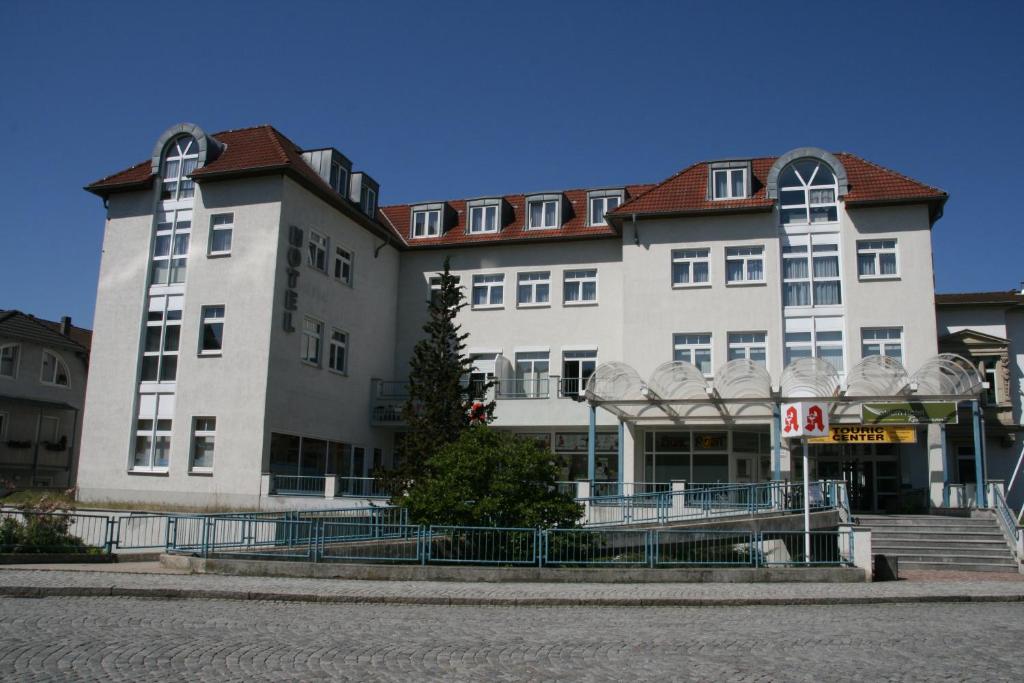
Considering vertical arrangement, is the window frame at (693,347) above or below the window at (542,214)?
below

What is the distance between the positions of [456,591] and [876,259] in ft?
70.1

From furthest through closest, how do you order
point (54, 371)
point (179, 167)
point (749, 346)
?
point (54, 371), point (179, 167), point (749, 346)

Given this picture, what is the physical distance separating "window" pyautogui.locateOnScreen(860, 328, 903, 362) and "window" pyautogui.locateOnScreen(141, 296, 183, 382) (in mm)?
22330

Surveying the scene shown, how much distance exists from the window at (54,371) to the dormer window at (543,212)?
23.5m

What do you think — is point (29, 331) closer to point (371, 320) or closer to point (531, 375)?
point (371, 320)

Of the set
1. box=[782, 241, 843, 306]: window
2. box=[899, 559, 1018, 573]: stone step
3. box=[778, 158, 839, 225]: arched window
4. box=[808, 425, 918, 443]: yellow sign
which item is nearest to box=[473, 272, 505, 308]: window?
box=[782, 241, 843, 306]: window

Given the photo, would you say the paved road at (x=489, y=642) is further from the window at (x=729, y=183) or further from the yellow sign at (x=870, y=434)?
the window at (x=729, y=183)

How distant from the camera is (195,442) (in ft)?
94.8

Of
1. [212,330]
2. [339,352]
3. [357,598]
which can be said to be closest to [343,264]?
[339,352]

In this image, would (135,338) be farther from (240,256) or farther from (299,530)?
(299,530)

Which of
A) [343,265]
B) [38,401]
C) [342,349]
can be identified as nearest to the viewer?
[342,349]

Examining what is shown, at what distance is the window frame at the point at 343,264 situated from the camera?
3247 centimetres

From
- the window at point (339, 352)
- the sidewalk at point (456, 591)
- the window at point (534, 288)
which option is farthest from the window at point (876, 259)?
the window at point (339, 352)

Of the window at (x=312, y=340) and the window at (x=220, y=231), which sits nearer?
the window at (x=220, y=231)
